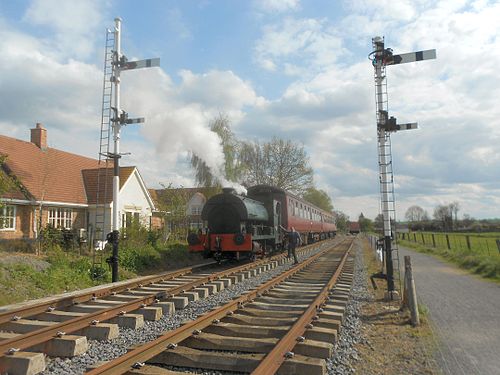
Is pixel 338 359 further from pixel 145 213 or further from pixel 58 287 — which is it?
pixel 145 213

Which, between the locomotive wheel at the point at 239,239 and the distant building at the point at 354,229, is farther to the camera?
the distant building at the point at 354,229

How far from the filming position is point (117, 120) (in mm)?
12492

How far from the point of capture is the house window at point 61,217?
21.3 meters

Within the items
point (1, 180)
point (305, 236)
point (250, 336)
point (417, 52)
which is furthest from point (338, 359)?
point (305, 236)

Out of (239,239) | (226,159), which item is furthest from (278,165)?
(239,239)

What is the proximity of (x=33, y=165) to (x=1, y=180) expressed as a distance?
9791 millimetres

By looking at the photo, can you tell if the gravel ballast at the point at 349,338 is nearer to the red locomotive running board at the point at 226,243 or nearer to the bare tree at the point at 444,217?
the red locomotive running board at the point at 226,243

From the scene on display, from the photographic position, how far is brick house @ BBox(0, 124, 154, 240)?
62.5 ft

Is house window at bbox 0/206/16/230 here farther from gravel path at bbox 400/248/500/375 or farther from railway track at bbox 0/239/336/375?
gravel path at bbox 400/248/500/375

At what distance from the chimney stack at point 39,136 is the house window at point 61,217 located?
4.76 meters

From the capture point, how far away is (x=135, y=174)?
27.9 m

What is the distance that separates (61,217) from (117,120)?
11863mm

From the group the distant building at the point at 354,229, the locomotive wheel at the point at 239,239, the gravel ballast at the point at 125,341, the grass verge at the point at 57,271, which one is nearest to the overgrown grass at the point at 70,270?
the grass verge at the point at 57,271

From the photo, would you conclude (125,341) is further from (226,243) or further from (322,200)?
(322,200)
